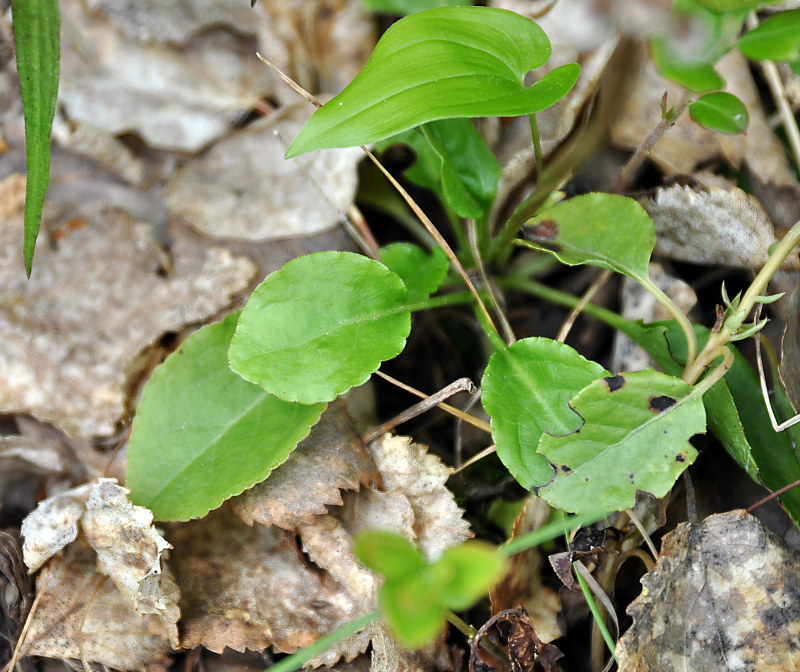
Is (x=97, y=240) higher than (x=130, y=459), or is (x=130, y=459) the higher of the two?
(x=97, y=240)

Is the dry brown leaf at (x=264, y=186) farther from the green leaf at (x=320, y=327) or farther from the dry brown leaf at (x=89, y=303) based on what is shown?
the green leaf at (x=320, y=327)

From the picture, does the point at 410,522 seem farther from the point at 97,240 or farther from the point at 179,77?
the point at 179,77

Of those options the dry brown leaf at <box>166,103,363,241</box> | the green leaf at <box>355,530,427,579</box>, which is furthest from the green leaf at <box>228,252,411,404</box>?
the green leaf at <box>355,530,427,579</box>

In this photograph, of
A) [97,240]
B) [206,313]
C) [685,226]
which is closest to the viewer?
[685,226]

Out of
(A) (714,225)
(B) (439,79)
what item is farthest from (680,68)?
(A) (714,225)

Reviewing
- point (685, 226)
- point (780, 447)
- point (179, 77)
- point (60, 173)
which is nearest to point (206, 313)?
point (60, 173)

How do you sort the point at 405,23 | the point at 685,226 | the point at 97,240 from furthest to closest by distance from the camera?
the point at 97,240 → the point at 685,226 → the point at 405,23

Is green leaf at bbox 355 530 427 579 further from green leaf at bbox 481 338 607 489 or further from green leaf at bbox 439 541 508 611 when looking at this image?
green leaf at bbox 481 338 607 489

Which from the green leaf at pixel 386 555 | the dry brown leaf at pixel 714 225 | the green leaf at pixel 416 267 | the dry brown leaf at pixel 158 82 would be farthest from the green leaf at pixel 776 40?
the dry brown leaf at pixel 158 82
